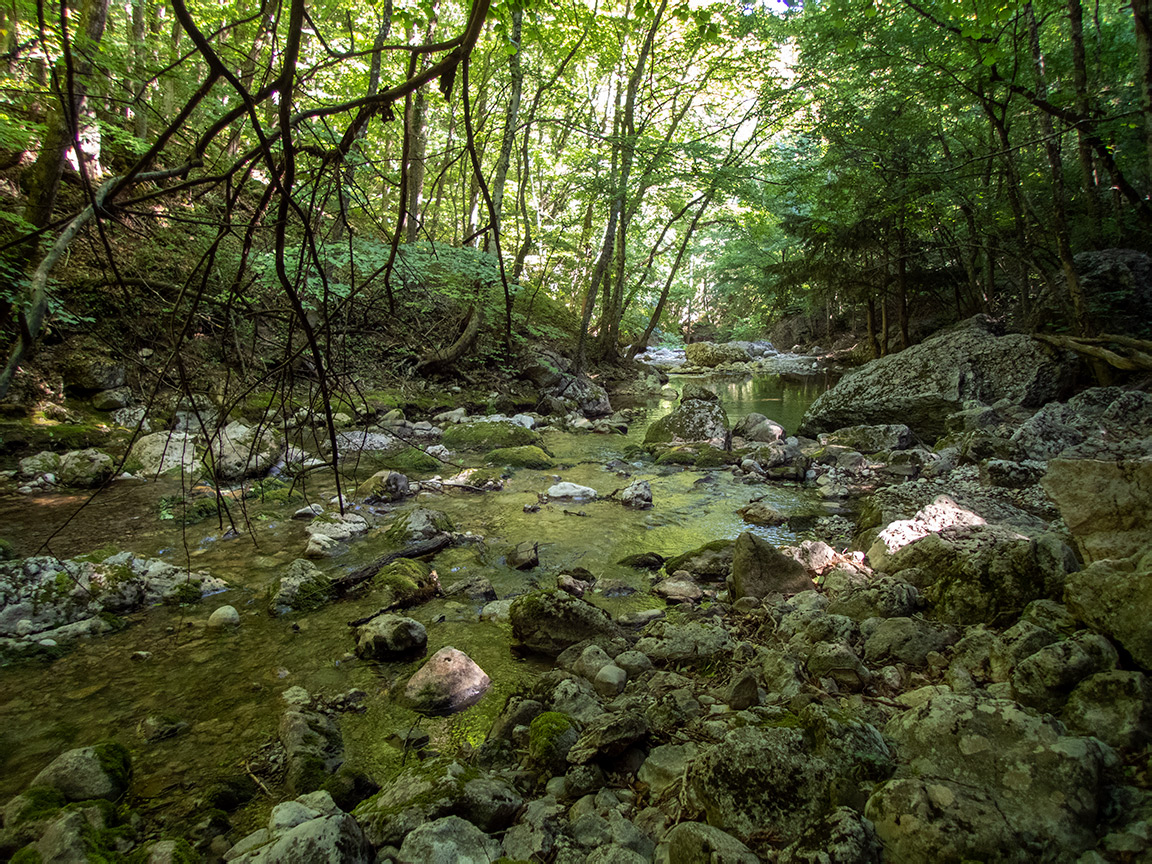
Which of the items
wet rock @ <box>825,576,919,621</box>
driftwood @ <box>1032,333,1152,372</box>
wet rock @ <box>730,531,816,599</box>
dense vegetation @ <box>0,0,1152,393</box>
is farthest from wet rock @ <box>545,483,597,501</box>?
driftwood @ <box>1032,333,1152,372</box>

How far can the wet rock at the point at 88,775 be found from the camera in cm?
184

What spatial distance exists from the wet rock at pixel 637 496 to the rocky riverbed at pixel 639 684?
0.52 meters

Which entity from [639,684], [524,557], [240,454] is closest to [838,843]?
[639,684]

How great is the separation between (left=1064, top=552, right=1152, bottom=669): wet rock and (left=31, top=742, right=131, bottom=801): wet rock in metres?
3.42

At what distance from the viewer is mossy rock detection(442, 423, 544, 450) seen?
8.28 m

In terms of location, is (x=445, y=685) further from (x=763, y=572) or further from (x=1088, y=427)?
(x=1088, y=427)

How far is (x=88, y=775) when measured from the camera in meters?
1.87

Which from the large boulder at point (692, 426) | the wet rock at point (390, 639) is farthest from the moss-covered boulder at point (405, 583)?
the large boulder at point (692, 426)

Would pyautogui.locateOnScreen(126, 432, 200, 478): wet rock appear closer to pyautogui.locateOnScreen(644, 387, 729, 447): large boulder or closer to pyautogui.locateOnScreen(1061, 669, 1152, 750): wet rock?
pyautogui.locateOnScreen(644, 387, 729, 447): large boulder

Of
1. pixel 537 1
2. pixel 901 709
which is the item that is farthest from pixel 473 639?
pixel 537 1

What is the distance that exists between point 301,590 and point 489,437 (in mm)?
5101

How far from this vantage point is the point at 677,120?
49.1 feet

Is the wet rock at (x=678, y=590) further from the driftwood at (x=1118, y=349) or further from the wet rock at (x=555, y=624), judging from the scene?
the driftwood at (x=1118, y=349)

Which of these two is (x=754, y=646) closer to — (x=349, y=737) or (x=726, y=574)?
(x=726, y=574)
